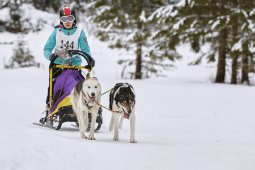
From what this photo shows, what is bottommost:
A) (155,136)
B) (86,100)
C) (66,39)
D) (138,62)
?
(155,136)

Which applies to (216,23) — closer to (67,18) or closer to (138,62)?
(138,62)

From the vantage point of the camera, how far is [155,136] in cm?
761

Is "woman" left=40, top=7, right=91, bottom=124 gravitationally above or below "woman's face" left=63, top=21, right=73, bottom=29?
below

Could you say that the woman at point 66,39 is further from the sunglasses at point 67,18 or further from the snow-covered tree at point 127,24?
the snow-covered tree at point 127,24

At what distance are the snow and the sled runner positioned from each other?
0.91 feet

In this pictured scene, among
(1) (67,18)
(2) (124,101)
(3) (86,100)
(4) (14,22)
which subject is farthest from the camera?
(4) (14,22)

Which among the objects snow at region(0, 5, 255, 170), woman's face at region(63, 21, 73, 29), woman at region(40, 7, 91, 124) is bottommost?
snow at region(0, 5, 255, 170)

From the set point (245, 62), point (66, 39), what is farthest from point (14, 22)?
point (66, 39)

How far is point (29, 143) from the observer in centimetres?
474

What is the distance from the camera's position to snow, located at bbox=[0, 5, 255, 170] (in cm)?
462

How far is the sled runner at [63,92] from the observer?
7.24m

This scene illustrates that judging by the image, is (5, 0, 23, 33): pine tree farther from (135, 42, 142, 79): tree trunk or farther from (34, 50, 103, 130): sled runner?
(34, 50, 103, 130): sled runner

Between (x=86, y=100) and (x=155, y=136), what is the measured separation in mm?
1810

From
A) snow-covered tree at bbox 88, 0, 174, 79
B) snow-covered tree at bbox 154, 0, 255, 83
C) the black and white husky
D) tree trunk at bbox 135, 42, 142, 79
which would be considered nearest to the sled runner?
the black and white husky
